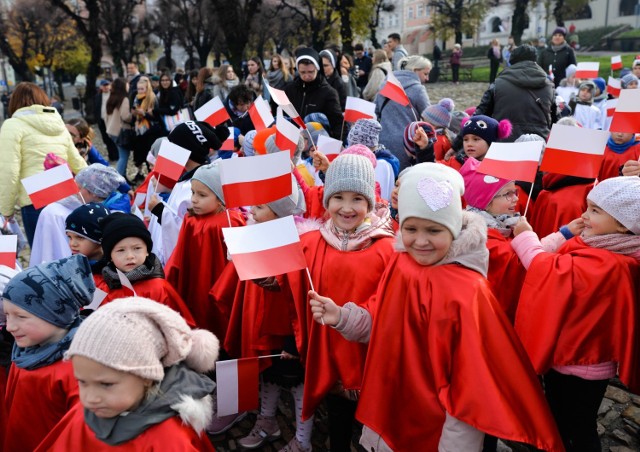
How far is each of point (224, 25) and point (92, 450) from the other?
23259 millimetres

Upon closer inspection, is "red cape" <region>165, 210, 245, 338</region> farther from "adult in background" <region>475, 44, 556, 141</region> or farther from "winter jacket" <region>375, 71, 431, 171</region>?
"adult in background" <region>475, 44, 556, 141</region>

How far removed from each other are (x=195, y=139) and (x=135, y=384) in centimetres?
333

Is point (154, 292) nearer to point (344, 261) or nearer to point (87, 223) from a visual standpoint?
point (87, 223)

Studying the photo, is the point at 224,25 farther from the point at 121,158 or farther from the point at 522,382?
the point at 522,382

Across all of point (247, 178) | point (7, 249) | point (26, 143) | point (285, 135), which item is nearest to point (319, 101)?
point (285, 135)

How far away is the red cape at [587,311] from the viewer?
262 centimetres

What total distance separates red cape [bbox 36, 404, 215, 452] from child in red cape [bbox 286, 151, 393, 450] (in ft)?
2.95

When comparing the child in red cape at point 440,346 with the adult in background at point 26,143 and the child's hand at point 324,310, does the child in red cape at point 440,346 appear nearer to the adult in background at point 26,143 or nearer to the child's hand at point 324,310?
the child's hand at point 324,310

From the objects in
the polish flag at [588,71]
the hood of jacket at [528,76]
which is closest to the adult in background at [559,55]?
the polish flag at [588,71]

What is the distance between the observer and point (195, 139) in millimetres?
4984

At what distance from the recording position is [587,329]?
2.66m

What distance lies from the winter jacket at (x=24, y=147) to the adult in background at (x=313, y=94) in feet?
9.04

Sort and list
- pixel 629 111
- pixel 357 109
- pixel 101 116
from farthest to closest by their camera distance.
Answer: pixel 101 116 < pixel 357 109 < pixel 629 111

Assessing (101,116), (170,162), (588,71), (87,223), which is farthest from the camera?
(101,116)
